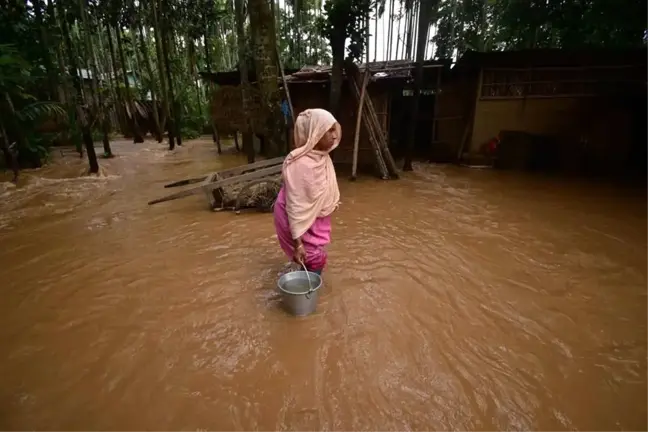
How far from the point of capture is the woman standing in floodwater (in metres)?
2.41

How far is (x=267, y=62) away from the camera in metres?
5.66

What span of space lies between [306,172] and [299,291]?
39.0 inches

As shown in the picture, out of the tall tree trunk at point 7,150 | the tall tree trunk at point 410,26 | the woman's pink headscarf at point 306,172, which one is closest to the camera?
the woman's pink headscarf at point 306,172

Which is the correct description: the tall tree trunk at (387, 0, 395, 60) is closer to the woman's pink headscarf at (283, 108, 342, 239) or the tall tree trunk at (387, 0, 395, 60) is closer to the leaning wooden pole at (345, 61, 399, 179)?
the leaning wooden pole at (345, 61, 399, 179)

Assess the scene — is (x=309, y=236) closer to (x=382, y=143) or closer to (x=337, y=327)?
(x=337, y=327)

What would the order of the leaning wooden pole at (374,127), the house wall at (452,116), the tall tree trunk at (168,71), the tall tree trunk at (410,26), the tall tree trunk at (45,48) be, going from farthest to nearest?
the tall tree trunk at (410,26) < the tall tree trunk at (168,71) < the house wall at (452,116) < the tall tree trunk at (45,48) < the leaning wooden pole at (374,127)

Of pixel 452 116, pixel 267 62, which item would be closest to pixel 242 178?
pixel 267 62

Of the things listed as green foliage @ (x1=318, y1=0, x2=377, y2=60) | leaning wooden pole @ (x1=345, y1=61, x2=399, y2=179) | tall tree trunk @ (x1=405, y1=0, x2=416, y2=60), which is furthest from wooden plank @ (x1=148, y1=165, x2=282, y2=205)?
tall tree trunk @ (x1=405, y1=0, x2=416, y2=60)

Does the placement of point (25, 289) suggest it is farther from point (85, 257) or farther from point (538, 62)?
point (538, 62)

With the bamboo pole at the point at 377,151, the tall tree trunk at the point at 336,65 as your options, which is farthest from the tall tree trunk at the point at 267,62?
the bamboo pole at the point at 377,151

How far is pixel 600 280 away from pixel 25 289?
18.1ft

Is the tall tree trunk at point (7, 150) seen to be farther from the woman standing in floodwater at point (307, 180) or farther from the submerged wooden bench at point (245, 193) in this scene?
the woman standing in floodwater at point (307, 180)

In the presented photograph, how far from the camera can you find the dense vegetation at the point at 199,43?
698 centimetres

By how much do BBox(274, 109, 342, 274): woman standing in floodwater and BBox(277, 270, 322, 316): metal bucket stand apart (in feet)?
0.61
